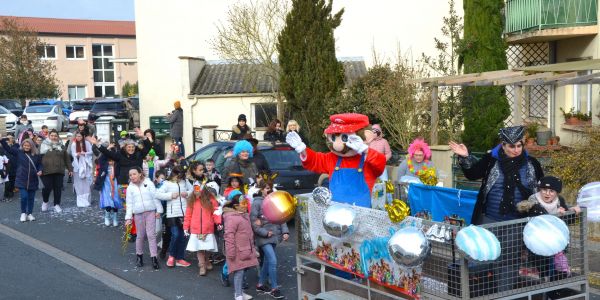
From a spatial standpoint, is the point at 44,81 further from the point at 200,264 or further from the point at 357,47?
the point at 200,264

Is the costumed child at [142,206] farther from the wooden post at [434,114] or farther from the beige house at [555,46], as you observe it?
the beige house at [555,46]

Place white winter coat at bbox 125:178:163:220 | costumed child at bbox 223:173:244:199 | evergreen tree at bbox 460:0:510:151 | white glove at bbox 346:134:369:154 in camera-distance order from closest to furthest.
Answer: white glove at bbox 346:134:369:154
costumed child at bbox 223:173:244:199
white winter coat at bbox 125:178:163:220
evergreen tree at bbox 460:0:510:151

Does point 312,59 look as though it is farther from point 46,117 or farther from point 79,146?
point 46,117

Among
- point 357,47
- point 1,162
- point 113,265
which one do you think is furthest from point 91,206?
point 357,47

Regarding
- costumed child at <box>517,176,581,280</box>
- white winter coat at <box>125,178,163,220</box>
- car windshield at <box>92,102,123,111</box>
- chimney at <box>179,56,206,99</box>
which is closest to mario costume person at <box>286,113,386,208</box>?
costumed child at <box>517,176,581,280</box>

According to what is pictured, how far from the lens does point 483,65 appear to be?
18047 mm

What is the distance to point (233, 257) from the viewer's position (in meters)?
8.57

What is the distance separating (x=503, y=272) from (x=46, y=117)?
35.4 metres

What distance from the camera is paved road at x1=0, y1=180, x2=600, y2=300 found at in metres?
9.28

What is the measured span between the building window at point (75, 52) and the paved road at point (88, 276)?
56.7 meters

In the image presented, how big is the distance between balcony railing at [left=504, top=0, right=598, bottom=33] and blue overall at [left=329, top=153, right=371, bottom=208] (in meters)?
13.1

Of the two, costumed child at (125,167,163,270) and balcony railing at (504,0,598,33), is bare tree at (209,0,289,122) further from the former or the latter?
costumed child at (125,167,163,270)

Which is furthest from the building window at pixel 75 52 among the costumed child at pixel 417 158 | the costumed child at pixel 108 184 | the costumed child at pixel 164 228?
the costumed child at pixel 417 158

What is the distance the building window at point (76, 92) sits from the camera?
67.2 meters
